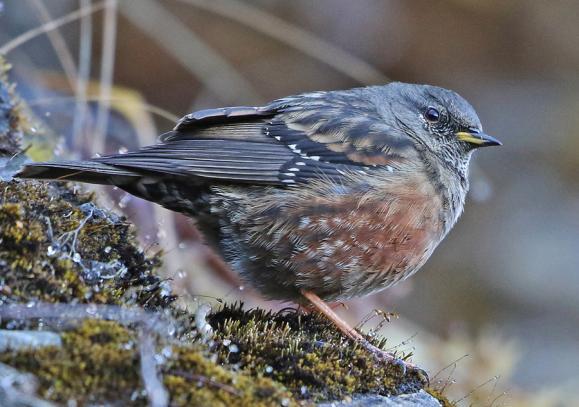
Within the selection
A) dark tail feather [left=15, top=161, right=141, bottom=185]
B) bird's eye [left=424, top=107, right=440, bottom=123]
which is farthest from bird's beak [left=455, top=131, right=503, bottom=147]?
dark tail feather [left=15, top=161, right=141, bottom=185]

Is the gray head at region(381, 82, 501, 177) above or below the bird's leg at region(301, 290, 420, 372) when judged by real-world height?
above

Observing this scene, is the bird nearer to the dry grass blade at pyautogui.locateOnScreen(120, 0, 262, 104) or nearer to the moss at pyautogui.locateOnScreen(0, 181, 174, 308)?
the moss at pyautogui.locateOnScreen(0, 181, 174, 308)

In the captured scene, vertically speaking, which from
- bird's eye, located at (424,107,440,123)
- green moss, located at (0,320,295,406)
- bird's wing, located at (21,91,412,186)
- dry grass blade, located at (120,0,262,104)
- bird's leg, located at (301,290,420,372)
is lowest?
green moss, located at (0,320,295,406)

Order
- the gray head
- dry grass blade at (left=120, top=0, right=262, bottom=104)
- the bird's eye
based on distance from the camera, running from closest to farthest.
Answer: the gray head, the bird's eye, dry grass blade at (left=120, top=0, right=262, bottom=104)

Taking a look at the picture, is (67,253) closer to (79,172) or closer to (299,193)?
(79,172)

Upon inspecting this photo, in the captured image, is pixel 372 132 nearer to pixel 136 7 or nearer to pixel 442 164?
pixel 442 164

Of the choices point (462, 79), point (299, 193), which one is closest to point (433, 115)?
point (299, 193)
